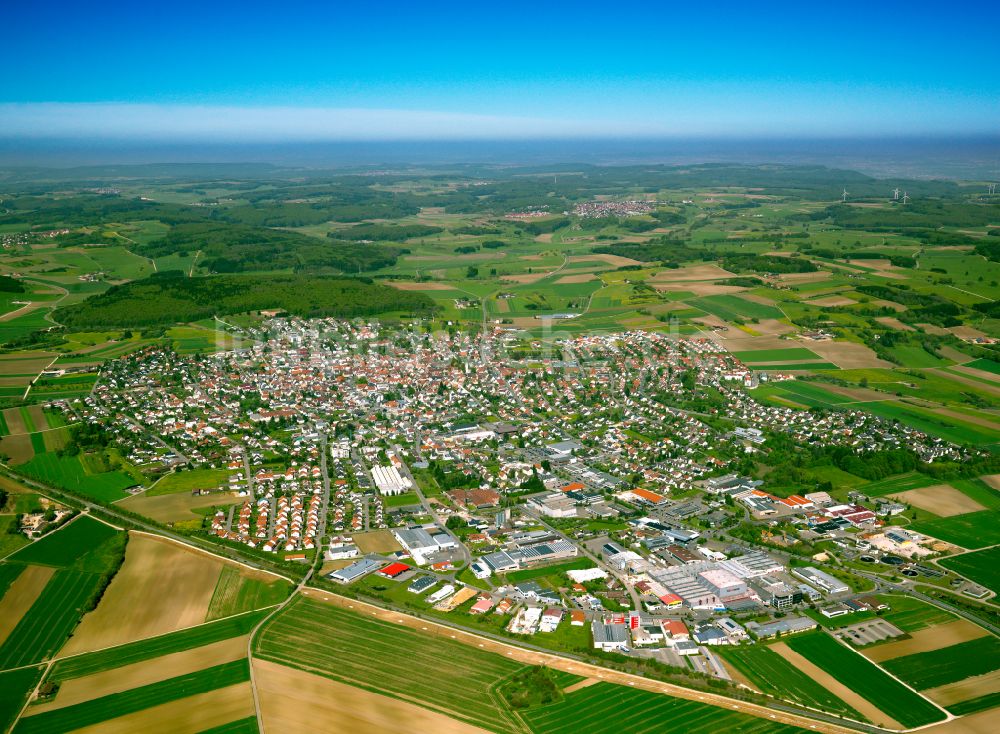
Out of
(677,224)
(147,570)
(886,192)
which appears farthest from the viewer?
(886,192)

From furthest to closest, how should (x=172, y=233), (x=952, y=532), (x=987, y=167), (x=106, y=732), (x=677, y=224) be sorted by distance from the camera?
(x=987, y=167) < (x=677, y=224) < (x=172, y=233) < (x=952, y=532) < (x=106, y=732)

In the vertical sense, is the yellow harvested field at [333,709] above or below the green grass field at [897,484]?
below

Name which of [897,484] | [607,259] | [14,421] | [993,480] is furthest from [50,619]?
[607,259]

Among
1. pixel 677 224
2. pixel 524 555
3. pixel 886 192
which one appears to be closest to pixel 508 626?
pixel 524 555

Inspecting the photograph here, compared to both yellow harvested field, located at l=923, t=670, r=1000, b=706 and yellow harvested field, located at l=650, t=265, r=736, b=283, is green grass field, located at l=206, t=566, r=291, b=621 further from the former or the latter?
yellow harvested field, located at l=650, t=265, r=736, b=283

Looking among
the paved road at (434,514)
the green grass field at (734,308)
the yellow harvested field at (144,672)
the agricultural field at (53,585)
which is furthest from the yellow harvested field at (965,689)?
the green grass field at (734,308)

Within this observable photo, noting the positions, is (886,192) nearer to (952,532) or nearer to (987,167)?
(987,167)

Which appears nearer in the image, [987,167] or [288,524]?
[288,524]

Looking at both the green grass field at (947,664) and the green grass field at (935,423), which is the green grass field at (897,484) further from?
the green grass field at (947,664)
